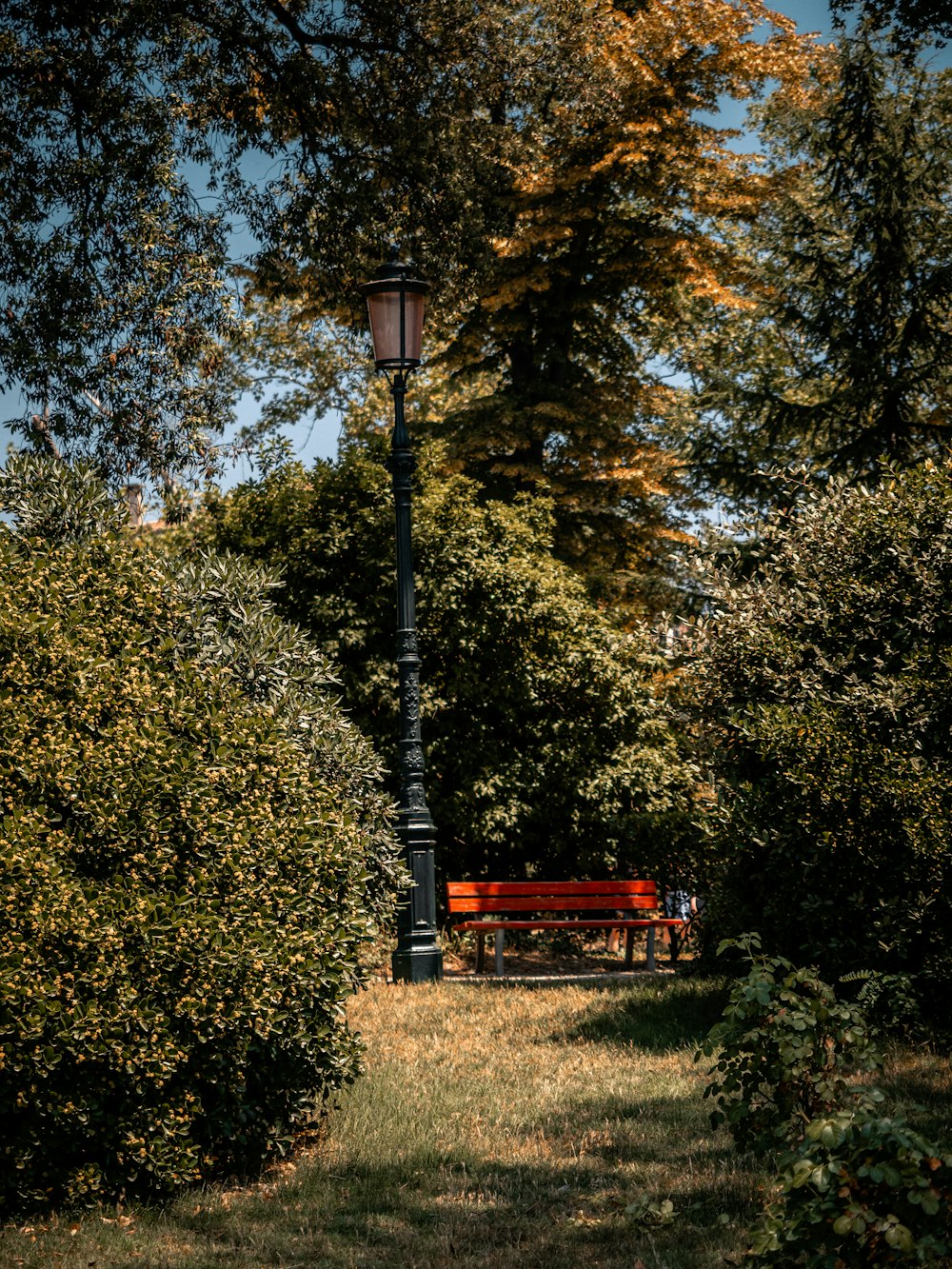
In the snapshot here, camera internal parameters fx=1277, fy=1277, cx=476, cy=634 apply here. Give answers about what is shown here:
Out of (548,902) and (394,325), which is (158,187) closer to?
(394,325)

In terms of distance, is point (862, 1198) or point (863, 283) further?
point (863, 283)

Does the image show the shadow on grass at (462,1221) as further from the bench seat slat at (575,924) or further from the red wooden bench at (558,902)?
the red wooden bench at (558,902)

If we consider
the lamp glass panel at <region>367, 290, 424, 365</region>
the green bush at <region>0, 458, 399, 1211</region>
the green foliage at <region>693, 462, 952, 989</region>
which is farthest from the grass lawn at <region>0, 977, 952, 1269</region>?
the lamp glass panel at <region>367, 290, 424, 365</region>

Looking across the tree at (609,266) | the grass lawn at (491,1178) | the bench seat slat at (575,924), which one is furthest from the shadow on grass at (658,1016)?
the tree at (609,266)

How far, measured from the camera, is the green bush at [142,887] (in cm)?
491

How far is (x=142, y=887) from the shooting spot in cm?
517

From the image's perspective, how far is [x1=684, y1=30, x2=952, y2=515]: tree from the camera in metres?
17.5

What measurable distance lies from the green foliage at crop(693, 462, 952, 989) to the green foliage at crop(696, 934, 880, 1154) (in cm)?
280

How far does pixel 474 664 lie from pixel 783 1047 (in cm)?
1008

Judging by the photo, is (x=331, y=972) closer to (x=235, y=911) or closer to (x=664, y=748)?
(x=235, y=911)

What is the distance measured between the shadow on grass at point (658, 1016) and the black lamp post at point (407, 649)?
5.55 feet

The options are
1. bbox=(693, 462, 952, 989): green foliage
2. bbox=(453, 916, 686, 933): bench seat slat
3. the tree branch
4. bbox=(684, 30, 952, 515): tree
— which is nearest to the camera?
bbox=(693, 462, 952, 989): green foliage

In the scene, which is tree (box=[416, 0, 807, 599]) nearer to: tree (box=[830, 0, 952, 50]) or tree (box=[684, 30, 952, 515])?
tree (box=[684, 30, 952, 515])

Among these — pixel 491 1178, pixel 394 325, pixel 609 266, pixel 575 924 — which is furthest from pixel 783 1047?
pixel 609 266
